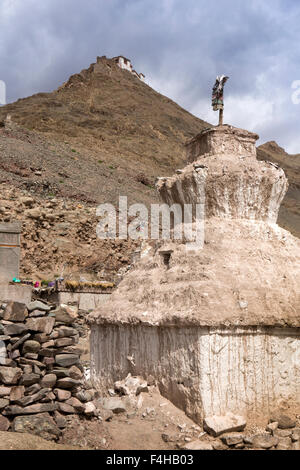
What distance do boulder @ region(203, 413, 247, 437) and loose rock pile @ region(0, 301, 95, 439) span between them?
143 cm

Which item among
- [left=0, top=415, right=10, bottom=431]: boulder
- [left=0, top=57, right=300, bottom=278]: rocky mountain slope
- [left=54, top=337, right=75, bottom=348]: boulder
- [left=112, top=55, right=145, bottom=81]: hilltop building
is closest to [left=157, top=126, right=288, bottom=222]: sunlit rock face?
[left=54, top=337, right=75, bottom=348]: boulder

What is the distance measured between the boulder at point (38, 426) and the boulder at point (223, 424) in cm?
168

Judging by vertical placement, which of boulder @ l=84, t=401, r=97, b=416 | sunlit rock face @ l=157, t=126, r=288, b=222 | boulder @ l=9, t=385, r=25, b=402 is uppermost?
sunlit rock face @ l=157, t=126, r=288, b=222

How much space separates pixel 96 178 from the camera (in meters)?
38.1

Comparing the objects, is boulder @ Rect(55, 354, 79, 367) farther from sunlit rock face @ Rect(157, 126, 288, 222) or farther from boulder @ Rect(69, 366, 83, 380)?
sunlit rock face @ Rect(157, 126, 288, 222)

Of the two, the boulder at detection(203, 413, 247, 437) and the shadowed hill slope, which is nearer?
the boulder at detection(203, 413, 247, 437)

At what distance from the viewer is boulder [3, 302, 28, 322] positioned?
6211 mm

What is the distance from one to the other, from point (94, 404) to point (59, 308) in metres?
1.43

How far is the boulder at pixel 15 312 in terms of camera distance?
20.4ft

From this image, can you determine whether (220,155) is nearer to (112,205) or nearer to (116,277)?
(116,277)

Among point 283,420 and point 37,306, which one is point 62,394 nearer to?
point 37,306

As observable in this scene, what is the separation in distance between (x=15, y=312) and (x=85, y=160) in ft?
123

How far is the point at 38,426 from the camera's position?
5.53 m

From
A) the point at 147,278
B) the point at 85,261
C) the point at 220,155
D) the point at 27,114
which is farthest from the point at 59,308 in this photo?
the point at 27,114
